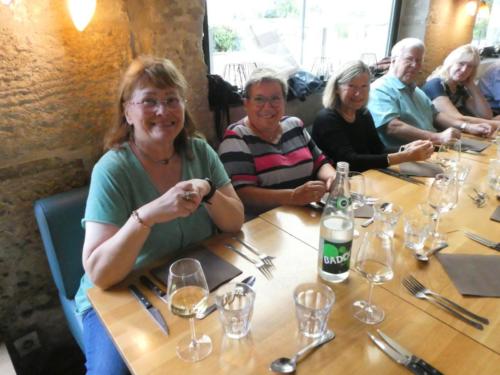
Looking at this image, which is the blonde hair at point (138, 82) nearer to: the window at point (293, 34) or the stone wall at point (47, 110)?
the stone wall at point (47, 110)

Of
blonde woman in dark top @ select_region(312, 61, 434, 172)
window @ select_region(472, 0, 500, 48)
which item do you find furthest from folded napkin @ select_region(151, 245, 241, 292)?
window @ select_region(472, 0, 500, 48)

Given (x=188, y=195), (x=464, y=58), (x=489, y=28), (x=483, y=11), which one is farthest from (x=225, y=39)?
(x=489, y=28)

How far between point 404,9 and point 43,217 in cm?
420

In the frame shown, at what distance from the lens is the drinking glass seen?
1891mm

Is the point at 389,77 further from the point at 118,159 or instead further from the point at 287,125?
the point at 118,159

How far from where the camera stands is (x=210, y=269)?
1.06 meters

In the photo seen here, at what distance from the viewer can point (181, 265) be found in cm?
83

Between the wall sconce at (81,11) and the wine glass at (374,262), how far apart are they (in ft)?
4.16

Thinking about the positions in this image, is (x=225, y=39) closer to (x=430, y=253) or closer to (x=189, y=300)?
(x=430, y=253)

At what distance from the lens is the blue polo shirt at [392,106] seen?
2.66 metres

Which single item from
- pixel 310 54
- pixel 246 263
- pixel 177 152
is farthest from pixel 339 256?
pixel 310 54

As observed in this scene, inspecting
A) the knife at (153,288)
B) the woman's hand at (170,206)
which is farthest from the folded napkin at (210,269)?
the woman's hand at (170,206)

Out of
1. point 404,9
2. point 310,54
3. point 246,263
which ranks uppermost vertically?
point 404,9

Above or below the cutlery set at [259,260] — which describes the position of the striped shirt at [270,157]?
above
